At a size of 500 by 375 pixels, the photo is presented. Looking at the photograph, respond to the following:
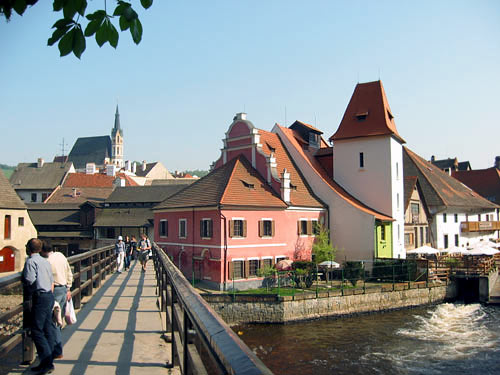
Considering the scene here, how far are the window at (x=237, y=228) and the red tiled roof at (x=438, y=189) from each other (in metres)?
23.5

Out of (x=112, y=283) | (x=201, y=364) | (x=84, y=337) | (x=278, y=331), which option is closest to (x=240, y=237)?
(x=278, y=331)

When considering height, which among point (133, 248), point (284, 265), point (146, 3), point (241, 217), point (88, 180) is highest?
point (88, 180)

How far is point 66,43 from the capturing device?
3121 mm

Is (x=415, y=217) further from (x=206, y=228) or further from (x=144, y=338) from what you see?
(x=144, y=338)

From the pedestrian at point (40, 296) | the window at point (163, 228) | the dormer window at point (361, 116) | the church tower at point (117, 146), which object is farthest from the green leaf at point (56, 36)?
the church tower at point (117, 146)

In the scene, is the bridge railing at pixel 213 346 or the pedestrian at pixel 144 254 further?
the pedestrian at pixel 144 254

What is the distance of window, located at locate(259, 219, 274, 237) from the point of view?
32.4 metres

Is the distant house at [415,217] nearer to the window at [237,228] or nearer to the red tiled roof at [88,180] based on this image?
the window at [237,228]

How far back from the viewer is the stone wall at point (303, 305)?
90.7ft

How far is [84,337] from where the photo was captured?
22.6 feet

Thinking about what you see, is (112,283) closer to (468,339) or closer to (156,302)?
(156,302)

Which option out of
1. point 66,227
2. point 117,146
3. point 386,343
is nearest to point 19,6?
point 386,343

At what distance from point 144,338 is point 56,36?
16.1 ft

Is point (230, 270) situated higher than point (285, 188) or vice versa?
point (285, 188)
